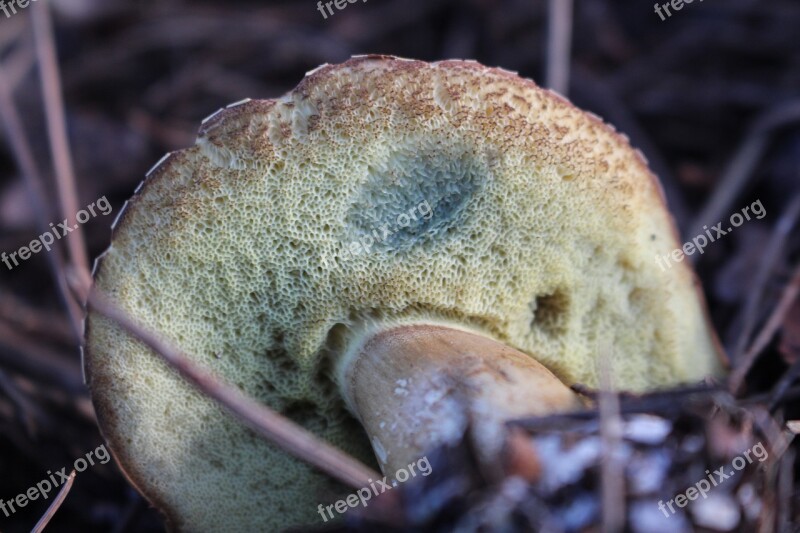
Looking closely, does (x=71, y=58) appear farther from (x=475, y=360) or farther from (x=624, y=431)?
(x=624, y=431)

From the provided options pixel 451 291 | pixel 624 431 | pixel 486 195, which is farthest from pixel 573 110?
pixel 624 431
